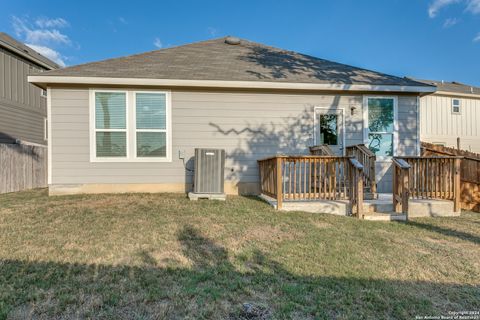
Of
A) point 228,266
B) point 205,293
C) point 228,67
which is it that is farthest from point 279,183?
point 228,67

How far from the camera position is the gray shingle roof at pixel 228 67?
6.65 metres

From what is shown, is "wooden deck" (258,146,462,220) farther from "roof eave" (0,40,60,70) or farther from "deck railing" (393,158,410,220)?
"roof eave" (0,40,60,70)

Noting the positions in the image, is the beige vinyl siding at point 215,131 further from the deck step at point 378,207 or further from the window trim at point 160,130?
the deck step at point 378,207

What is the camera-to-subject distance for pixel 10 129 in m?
11.1

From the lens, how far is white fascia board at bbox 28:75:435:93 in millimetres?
6211

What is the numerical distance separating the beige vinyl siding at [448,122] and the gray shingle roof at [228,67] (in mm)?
8390

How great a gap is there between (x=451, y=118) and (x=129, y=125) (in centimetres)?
1595

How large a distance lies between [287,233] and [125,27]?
607 inches

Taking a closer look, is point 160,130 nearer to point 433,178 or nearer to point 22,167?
point 22,167

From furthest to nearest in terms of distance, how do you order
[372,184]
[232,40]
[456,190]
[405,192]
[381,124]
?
[232,40] → [381,124] → [372,184] → [456,190] → [405,192]

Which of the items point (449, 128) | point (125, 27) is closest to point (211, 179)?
point (125, 27)

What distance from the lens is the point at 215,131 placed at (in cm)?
702

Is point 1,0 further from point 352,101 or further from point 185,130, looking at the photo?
point 352,101

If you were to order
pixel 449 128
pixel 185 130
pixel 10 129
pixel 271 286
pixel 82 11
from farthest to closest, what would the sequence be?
1. pixel 449 128
2. pixel 82 11
3. pixel 10 129
4. pixel 185 130
5. pixel 271 286
